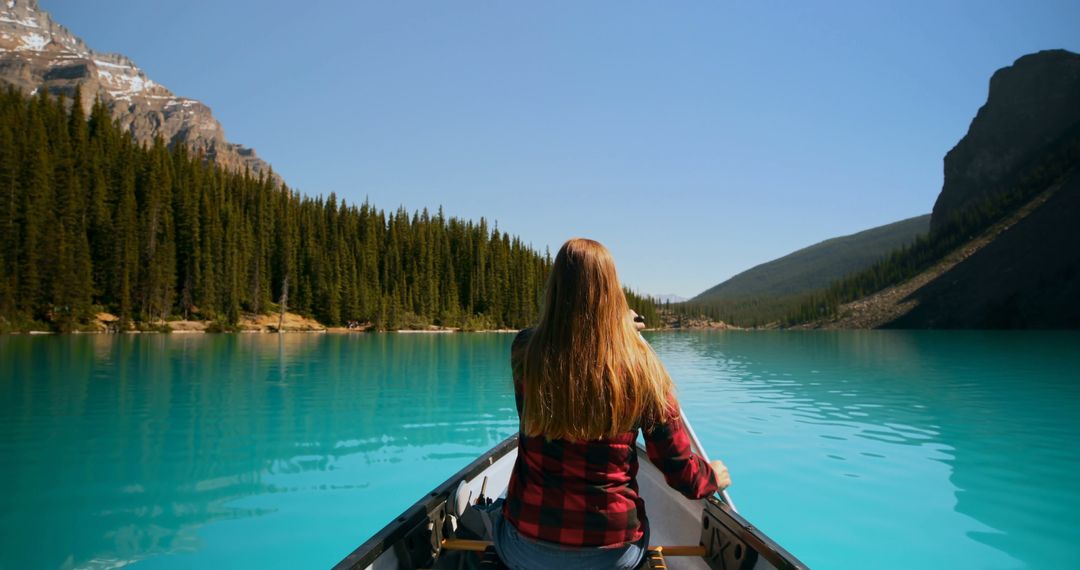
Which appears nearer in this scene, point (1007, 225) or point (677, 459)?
point (677, 459)

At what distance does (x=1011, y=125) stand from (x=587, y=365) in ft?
615

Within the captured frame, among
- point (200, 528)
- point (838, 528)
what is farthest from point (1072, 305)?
point (200, 528)

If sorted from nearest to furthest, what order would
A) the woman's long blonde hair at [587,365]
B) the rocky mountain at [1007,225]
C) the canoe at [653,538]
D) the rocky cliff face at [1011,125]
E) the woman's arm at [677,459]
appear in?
1. the woman's long blonde hair at [587,365]
2. the woman's arm at [677,459]
3. the canoe at [653,538]
4. the rocky mountain at [1007,225]
5. the rocky cliff face at [1011,125]

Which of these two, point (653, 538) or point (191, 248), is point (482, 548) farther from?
point (191, 248)

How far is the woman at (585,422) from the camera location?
2.40 meters

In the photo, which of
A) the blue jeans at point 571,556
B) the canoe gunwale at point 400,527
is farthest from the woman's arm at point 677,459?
the canoe gunwale at point 400,527

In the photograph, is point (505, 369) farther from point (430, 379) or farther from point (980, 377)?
point (980, 377)

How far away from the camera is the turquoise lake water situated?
22.1 feet

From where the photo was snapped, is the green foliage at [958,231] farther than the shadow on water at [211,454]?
Yes

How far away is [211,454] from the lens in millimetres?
10359

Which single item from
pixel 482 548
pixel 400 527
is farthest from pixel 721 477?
pixel 400 527

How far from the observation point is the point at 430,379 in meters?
22.2

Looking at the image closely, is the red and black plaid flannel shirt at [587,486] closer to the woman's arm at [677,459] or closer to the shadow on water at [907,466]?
the woman's arm at [677,459]

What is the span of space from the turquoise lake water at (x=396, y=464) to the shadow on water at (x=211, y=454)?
1.7 inches
